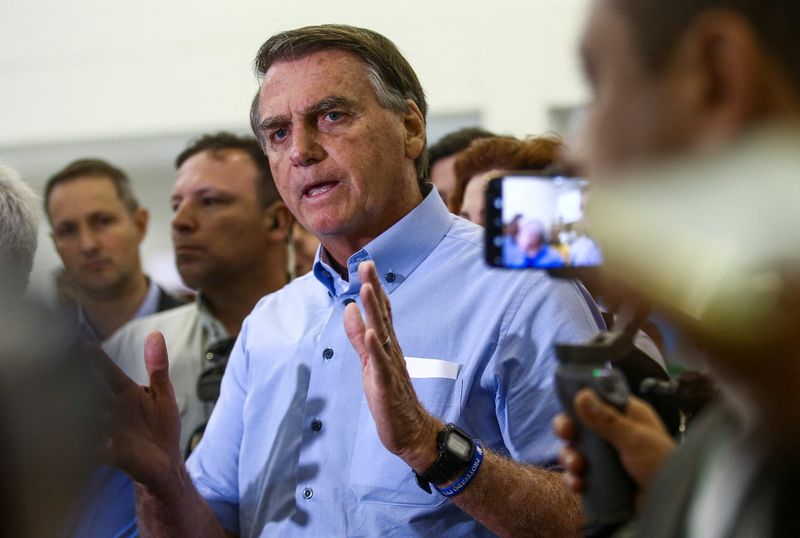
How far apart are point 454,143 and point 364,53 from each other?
4.87 feet

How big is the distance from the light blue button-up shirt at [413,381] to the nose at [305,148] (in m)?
0.18

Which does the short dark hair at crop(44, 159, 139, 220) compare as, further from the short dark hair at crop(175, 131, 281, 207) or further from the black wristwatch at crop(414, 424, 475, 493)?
the black wristwatch at crop(414, 424, 475, 493)

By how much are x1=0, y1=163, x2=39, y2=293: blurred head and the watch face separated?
59cm

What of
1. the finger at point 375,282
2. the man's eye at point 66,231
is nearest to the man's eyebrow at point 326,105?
the finger at point 375,282

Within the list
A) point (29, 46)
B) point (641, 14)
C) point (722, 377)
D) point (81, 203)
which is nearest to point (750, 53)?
point (641, 14)

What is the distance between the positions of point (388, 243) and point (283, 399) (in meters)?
0.32

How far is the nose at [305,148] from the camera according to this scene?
1.62 meters

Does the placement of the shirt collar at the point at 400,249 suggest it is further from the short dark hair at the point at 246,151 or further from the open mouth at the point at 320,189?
the short dark hair at the point at 246,151

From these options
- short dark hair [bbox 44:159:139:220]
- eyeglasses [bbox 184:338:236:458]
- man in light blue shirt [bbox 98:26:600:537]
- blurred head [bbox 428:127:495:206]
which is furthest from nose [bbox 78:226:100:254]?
man in light blue shirt [bbox 98:26:600:537]

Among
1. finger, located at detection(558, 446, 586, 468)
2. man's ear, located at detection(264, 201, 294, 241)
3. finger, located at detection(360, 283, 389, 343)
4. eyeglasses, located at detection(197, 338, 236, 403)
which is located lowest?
eyeglasses, located at detection(197, 338, 236, 403)

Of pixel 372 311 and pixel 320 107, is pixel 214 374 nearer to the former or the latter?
pixel 320 107

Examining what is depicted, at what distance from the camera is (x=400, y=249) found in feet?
5.45

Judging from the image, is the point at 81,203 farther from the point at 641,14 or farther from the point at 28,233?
the point at 641,14

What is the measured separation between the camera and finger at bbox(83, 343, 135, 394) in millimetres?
1114
